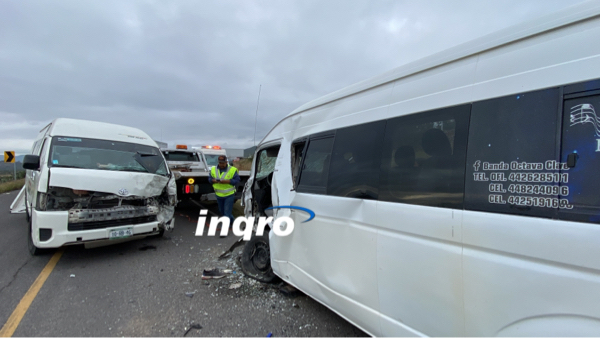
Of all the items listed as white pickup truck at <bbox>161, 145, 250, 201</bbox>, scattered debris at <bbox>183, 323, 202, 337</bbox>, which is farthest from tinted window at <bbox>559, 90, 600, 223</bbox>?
white pickup truck at <bbox>161, 145, 250, 201</bbox>

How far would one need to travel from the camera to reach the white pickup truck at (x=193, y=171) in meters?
7.47

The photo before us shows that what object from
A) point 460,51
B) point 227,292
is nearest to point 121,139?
point 227,292

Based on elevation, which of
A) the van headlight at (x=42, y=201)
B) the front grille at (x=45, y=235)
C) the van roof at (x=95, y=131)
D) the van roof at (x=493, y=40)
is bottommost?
the front grille at (x=45, y=235)

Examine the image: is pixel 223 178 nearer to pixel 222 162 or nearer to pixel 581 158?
pixel 222 162

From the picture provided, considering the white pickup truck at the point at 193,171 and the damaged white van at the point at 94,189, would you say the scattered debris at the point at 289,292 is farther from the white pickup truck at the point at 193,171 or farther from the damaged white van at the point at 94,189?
the white pickup truck at the point at 193,171

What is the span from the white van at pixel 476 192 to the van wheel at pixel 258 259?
1.53m

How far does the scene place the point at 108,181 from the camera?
4.70 meters

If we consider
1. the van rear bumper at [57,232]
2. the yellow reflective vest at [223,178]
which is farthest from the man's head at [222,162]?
the van rear bumper at [57,232]

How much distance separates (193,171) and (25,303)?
6.15 metres

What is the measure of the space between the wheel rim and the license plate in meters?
2.24

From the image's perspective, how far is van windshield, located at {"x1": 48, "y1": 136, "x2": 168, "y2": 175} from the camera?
494 centimetres

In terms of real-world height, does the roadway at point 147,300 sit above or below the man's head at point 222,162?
below

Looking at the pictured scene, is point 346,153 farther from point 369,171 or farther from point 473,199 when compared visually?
point 473,199

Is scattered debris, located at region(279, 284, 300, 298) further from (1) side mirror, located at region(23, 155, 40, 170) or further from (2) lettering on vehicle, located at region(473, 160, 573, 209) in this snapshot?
(1) side mirror, located at region(23, 155, 40, 170)
